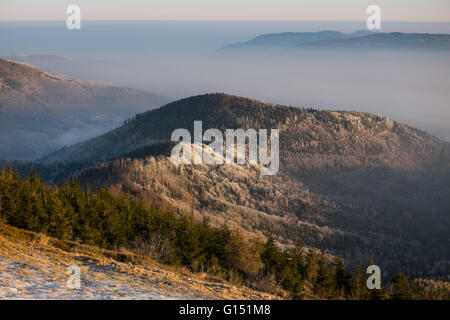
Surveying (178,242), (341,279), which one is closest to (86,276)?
(178,242)

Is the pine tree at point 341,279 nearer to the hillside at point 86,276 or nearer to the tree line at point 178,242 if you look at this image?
the tree line at point 178,242

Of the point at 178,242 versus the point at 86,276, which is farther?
the point at 178,242

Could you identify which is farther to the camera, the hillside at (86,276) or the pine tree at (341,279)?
the pine tree at (341,279)

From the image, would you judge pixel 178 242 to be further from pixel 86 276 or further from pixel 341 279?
pixel 86 276

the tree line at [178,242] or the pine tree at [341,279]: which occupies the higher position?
the tree line at [178,242]

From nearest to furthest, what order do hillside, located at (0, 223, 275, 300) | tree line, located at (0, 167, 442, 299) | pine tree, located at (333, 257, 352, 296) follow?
hillside, located at (0, 223, 275, 300) < tree line, located at (0, 167, 442, 299) < pine tree, located at (333, 257, 352, 296)

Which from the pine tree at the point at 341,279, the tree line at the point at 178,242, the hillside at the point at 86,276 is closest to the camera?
the hillside at the point at 86,276

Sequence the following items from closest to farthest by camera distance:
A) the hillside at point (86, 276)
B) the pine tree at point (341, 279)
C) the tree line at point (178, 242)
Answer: the hillside at point (86, 276) → the tree line at point (178, 242) → the pine tree at point (341, 279)

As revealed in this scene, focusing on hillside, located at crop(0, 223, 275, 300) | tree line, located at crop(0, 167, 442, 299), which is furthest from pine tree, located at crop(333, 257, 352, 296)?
hillside, located at crop(0, 223, 275, 300)

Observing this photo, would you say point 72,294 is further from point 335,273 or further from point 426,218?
point 426,218

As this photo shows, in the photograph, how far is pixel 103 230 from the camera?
46781 mm

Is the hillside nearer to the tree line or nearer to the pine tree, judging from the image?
the tree line

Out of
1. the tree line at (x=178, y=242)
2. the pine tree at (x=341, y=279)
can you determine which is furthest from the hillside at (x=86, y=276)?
the pine tree at (x=341, y=279)
